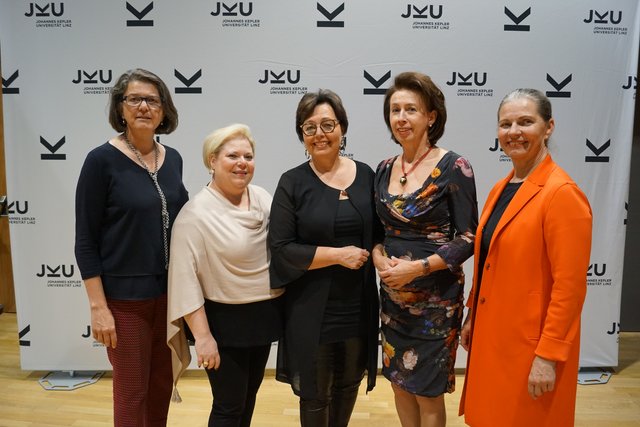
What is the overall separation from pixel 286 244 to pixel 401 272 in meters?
0.44

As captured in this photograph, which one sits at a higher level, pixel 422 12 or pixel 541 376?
pixel 422 12

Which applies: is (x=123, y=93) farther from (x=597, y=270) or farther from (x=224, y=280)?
(x=597, y=270)

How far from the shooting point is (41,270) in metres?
3.38

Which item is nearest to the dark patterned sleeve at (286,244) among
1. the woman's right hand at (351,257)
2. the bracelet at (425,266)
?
the woman's right hand at (351,257)

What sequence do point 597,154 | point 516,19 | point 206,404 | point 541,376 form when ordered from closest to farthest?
point 541,376, point 206,404, point 516,19, point 597,154

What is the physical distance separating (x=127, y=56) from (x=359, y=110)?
1.56m

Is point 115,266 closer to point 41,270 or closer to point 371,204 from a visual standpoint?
point 371,204

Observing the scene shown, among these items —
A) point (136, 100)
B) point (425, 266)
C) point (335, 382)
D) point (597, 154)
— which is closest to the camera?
point (425, 266)

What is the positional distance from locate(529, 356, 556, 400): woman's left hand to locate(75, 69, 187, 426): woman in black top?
1.39m

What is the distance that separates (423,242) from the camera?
188 cm

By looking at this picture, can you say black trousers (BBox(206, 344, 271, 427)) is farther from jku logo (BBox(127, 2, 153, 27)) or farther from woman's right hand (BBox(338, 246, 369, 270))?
jku logo (BBox(127, 2, 153, 27))

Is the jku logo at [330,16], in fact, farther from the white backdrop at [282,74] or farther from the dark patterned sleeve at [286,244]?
the dark patterned sleeve at [286,244]

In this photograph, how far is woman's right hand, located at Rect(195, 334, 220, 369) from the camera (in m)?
1.84

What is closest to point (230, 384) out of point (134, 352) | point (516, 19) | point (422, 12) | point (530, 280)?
point (134, 352)
